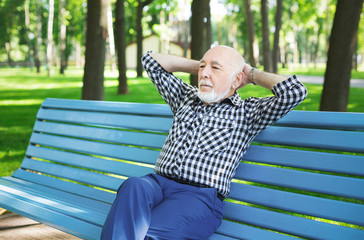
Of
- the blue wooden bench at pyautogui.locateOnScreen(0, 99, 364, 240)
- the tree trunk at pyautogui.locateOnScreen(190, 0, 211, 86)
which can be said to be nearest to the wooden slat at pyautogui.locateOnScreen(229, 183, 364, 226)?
the blue wooden bench at pyautogui.locateOnScreen(0, 99, 364, 240)

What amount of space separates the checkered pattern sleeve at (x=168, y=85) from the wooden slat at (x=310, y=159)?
27.9 inches

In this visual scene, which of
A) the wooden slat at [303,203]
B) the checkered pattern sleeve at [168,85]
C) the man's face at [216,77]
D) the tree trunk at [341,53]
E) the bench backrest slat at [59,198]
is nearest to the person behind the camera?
A: the wooden slat at [303,203]

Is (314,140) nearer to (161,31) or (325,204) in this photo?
(325,204)

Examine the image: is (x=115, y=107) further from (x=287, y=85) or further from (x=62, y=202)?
(x=287, y=85)

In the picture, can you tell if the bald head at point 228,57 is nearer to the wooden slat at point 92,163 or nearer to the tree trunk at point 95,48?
the wooden slat at point 92,163

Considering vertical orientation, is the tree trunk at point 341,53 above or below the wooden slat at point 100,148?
above

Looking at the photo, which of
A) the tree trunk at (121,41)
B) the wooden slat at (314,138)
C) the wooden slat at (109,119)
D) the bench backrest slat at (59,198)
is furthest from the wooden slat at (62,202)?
the tree trunk at (121,41)

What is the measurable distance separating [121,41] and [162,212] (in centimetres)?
1268

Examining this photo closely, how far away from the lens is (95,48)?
26.1ft

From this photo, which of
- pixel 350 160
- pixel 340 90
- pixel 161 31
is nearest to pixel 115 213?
pixel 350 160

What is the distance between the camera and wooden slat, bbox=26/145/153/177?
128 inches

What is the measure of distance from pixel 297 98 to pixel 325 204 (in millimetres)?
666

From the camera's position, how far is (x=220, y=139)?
2633 mm

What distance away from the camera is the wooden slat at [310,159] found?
2.32 metres
